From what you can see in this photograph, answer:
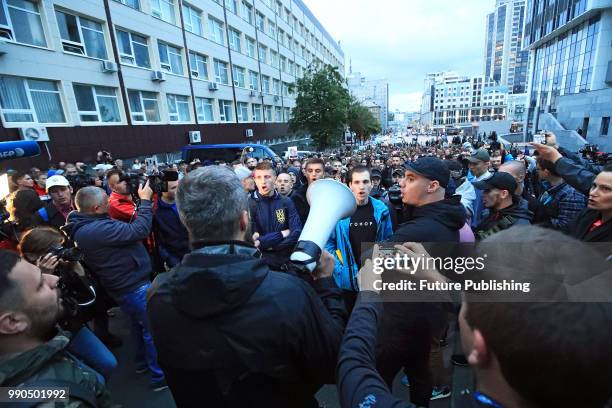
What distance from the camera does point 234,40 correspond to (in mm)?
24719

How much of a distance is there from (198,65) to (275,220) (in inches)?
822

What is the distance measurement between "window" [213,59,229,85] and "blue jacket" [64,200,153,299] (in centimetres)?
2237

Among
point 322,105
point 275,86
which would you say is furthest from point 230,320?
point 275,86

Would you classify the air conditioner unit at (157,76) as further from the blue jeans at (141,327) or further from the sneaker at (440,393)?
the sneaker at (440,393)

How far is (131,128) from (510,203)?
16.7 meters

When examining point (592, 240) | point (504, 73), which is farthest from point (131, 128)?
point (504, 73)

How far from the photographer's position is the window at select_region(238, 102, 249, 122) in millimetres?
25312

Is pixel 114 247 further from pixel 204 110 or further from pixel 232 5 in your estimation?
pixel 232 5

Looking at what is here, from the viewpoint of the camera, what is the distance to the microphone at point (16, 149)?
161 inches

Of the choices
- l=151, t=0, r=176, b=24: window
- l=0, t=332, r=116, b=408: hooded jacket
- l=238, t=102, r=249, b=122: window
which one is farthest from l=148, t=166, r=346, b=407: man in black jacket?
l=238, t=102, r=249, b=122: window

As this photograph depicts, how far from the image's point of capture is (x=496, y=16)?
125500mm

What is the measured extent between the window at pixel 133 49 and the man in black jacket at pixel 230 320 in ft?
57.2

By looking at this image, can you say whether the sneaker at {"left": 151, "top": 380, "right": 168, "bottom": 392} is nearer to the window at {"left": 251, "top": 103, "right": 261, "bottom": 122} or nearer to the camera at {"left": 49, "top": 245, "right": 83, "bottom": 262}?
the camera at {"left": 49, "top": 245, "right": 83, "bottom": 262}

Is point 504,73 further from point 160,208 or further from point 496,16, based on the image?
point 160,208
